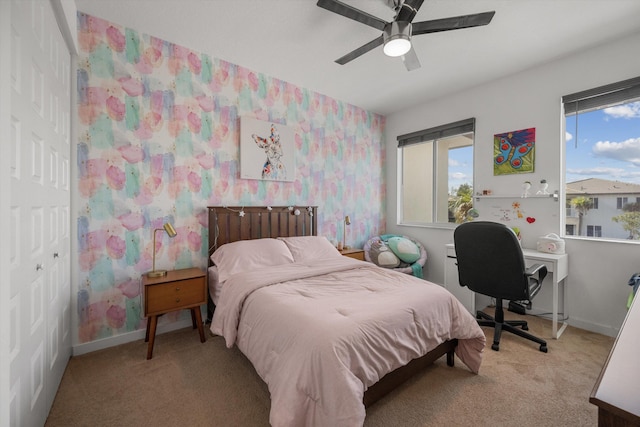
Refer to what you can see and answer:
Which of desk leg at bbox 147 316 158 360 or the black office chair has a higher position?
the black office chair

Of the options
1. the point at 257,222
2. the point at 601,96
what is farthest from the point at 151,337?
the point at 601,96

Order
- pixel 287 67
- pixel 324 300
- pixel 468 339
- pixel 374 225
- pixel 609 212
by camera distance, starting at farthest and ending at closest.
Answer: pixel 374 225
pixel 287 67
pixel 609 212
pixel 468 339
pixel 324 300

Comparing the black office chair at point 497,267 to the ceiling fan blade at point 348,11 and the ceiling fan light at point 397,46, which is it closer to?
the ceiling fan light at point 397,46

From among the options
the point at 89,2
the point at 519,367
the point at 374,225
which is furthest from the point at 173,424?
the point at 374,225

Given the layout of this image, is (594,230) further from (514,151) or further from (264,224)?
(264,224)

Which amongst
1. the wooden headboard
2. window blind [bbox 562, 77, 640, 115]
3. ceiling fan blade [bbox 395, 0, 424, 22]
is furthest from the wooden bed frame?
window blind [bbox 562, 77, 640, 115]

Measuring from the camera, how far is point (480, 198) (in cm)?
341

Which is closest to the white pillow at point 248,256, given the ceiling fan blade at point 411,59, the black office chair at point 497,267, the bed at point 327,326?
the bed at point 327,326

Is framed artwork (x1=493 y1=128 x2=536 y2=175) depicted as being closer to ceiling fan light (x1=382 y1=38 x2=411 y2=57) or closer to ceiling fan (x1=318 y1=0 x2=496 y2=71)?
ceiling fan (x1=318 y1=0 x2=496 y2=71)

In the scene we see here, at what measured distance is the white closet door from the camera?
44.0 inches

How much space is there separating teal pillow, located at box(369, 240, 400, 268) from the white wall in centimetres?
75

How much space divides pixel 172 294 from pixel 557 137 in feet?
12.9

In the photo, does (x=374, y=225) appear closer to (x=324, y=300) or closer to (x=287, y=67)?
(x=287, y=67)

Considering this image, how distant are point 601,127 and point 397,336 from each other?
3.00m
